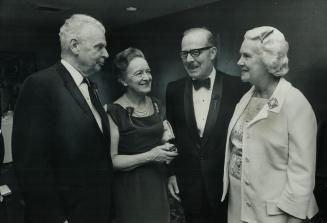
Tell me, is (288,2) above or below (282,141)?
above

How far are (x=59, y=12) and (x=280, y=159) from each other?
4.69ft

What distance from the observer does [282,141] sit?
64.3 inches

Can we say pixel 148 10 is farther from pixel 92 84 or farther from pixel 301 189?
pixel 301 189

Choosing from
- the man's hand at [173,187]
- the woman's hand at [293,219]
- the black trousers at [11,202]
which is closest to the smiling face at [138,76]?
the man's hand at [173,187]

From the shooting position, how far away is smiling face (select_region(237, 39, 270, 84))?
1.68 metres

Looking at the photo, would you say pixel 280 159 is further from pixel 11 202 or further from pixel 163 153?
pixel 11 202

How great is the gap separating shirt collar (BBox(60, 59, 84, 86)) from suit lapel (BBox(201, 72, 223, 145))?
765 mm

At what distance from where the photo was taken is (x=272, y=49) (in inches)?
64.3

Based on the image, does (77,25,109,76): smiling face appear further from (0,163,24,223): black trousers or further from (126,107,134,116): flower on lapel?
(0,163,24,223): black trousers

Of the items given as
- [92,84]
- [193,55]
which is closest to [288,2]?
[193,55]

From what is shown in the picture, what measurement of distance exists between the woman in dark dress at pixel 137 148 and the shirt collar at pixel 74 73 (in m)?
0.22

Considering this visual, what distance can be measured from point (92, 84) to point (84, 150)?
36 cm

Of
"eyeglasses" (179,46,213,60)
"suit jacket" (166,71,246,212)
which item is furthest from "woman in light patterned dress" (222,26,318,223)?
"eyeglasses" (179,46,213,60)

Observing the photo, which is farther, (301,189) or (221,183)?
(221,183)
